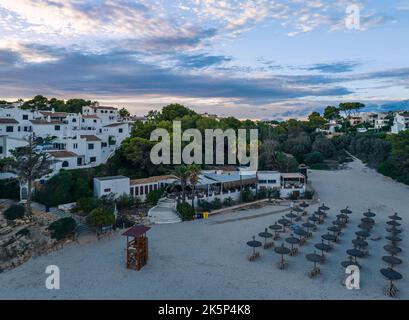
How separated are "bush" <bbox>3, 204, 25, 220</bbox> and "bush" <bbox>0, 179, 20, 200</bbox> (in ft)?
16.4

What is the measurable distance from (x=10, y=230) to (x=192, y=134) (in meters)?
26.0

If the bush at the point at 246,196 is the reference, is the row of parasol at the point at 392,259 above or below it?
below

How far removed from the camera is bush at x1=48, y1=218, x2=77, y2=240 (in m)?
21.9

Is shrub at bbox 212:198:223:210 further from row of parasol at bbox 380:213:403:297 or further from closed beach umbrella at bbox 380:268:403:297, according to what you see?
closed beach umbrella at bbox 380:268:403:297

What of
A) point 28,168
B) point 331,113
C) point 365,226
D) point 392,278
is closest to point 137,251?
point 392,278

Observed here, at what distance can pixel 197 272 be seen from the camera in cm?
1753

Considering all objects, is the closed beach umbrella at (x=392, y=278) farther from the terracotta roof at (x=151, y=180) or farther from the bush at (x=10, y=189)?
the bush at (x=10, y=189)

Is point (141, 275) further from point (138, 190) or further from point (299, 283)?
point (138, 190)

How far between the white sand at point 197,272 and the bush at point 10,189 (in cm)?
1270

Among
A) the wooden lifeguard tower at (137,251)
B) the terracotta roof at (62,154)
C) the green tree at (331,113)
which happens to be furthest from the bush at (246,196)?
the green tree at (331,113)

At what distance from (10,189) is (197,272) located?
73.4ft

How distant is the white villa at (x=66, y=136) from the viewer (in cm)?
3516

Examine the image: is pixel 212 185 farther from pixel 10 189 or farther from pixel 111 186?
pixel 10 189
